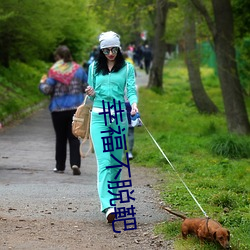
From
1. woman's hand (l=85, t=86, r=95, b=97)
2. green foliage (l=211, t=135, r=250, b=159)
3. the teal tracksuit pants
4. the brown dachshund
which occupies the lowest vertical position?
green foliage (l=211, t=135, r=250, b=159)

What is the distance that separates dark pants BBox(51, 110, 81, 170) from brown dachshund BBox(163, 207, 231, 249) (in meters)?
5.01

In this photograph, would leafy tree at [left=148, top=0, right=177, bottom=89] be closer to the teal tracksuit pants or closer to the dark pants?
the dark pants

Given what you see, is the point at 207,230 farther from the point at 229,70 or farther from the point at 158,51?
the point at 158,51

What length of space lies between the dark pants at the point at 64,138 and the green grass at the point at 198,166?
4.51 ft

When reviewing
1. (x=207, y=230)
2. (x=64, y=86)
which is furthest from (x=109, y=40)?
(x=64, y=86)

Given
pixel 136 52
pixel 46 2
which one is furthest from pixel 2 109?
pixel 136 52

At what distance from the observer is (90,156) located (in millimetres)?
14391

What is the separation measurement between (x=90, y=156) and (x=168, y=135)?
118 inches

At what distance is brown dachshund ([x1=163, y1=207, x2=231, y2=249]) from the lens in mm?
6027

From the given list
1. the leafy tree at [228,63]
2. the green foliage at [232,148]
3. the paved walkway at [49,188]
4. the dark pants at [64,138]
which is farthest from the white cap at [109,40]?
the leafy tree at [228,63]

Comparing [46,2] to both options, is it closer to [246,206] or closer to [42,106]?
[42,106]

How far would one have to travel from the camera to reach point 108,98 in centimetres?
754

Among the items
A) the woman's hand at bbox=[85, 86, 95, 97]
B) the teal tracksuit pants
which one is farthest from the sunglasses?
the teal tracksuit pants

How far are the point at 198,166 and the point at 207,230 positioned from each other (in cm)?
590
